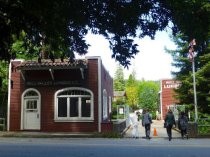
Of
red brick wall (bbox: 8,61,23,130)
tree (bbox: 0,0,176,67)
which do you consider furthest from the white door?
tree (bbox: 0,0,176,67)

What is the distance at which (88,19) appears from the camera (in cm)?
961

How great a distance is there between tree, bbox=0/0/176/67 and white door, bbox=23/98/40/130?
997 inches

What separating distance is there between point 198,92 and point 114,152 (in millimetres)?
22512

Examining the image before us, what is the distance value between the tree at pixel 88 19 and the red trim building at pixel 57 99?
24.5 meters

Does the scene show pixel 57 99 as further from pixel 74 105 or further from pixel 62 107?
pixel 74 105

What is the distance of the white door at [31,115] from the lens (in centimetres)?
3528

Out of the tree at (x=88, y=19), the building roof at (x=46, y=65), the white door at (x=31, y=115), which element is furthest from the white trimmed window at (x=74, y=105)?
the tree at (x=88, y=19)

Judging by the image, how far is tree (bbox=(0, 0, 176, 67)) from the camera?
9133 millimetres

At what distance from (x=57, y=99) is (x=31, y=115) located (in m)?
2.16

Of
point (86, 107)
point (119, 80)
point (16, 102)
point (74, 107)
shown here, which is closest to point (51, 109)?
point (74, 107)

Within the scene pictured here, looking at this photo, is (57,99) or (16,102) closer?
(57,99)

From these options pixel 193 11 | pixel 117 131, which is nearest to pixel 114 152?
pixel 193 11

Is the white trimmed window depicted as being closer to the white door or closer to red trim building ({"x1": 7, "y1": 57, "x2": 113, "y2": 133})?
red trim building ({"x1": 7, "y1": 57, "x2": 113, "y2": 133})

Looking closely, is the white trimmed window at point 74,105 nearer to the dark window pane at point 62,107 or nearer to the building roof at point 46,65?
the dark window pane at point 62,107
